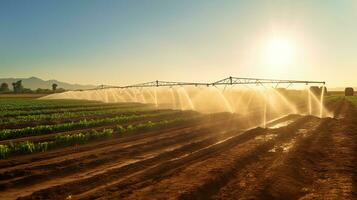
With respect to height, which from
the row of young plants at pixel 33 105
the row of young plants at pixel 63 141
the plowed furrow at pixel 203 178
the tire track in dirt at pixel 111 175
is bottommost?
the tire track in dirt at pixel 111 175

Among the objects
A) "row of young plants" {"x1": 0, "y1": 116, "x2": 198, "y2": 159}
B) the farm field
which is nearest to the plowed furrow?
the farm field

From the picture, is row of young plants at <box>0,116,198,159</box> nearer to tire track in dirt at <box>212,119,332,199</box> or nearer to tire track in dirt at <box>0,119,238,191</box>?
tire track in dirt at <box>0,119,238,191</box>

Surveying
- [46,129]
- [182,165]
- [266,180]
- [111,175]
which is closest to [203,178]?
[266,180]

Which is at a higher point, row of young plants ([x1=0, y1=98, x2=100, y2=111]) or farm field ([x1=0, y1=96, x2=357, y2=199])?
row of young plants ([x1=0, y1=98, x2=100, y2=111])

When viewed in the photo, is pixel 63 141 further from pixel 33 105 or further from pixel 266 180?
pixel 33 105

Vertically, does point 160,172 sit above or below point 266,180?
below

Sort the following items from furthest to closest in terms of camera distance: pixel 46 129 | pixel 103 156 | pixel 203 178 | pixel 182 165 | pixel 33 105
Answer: pixel 33 105, pixel 46 129, pixel 103 156, pixel 182 165, pixel 203 178

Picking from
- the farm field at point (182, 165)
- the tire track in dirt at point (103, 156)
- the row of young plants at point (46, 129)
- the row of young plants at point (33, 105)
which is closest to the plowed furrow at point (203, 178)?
the farm field at point (182, 165)

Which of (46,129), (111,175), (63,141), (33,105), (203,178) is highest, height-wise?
(33,105)

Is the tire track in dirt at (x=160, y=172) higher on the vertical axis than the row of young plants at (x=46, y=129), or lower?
lower

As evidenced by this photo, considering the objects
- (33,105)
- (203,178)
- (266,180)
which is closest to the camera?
(266,180)

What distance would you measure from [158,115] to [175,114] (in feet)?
9.97

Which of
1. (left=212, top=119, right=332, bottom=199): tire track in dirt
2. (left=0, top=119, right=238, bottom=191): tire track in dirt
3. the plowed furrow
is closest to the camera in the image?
(left=212, top=119, right=332, bottom=199): tire track in dirt

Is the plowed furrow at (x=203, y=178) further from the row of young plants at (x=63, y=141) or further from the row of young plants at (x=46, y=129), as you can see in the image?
the row of young plants at (x=46, y=129)
